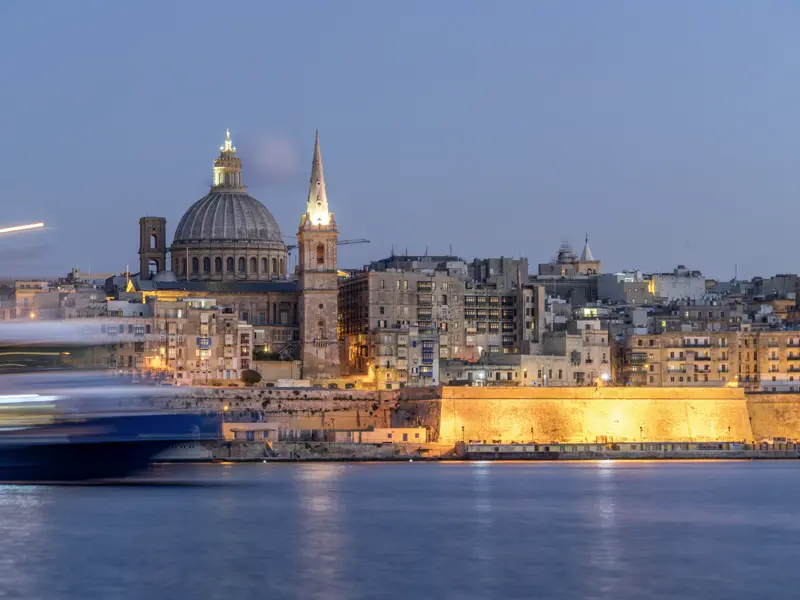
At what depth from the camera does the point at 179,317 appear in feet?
242

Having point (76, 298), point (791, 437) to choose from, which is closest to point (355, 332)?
point (76, 298)

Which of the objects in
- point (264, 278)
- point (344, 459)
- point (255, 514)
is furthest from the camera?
point (264, 278)

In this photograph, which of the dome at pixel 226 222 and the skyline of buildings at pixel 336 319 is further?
the dome at pixel 226 222

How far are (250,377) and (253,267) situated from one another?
12601 millimetres

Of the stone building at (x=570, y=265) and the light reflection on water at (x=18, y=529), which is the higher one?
the stone building at (x=570, y=265)

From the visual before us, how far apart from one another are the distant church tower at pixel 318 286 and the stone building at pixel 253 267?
4cm

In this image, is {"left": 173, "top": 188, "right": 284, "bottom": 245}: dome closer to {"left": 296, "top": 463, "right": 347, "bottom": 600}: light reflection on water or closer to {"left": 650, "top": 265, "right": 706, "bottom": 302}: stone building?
{"left": 650, "top": 265, "right": 706, "bottom": 302}: stone building

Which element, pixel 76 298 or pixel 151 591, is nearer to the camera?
pixel 151 591

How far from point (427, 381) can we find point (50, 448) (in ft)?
107

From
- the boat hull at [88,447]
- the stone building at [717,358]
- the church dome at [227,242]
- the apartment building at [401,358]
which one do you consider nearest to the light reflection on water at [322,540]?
the boat hull at [88,447]

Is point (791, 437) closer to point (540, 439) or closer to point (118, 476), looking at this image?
point (540, 439)

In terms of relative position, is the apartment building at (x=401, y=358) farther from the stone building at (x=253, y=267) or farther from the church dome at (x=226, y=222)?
the church dome at (x=226, y=222)

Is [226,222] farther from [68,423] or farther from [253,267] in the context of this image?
[68,423]

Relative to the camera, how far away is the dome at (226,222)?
275 ft
